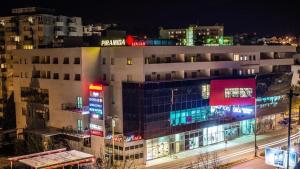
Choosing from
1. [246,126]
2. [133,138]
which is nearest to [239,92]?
[246,126]

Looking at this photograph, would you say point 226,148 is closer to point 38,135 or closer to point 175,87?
point 175,87

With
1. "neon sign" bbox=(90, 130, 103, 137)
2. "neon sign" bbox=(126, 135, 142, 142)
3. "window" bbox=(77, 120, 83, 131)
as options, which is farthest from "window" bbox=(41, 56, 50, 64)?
"neon sign" bbox=(126, 135, 142, 142)

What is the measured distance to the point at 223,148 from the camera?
70688 mm

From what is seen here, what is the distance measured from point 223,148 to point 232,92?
362 inches

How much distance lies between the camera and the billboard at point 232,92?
2832 inches

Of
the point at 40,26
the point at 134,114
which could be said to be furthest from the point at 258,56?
the point at 40,26

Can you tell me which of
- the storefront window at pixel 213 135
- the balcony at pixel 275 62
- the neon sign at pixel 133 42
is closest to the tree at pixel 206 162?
the storefront window at pixel 213 135

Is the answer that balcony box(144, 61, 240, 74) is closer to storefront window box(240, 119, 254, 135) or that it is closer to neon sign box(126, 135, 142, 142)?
neon sign box(126, 135, 142, 142)

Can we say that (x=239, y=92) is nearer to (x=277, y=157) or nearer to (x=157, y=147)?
(x=157, y=147)

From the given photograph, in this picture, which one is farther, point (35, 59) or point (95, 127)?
point (35, 59)

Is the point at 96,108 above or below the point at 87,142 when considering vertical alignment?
above

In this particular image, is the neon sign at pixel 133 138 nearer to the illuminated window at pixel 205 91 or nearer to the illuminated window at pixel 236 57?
the illuminated window at pixel 205 91

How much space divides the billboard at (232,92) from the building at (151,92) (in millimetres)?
160

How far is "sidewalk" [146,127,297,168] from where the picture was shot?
210 ft
